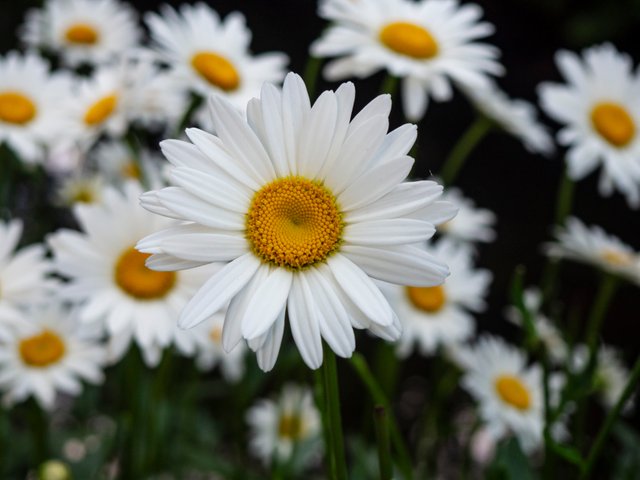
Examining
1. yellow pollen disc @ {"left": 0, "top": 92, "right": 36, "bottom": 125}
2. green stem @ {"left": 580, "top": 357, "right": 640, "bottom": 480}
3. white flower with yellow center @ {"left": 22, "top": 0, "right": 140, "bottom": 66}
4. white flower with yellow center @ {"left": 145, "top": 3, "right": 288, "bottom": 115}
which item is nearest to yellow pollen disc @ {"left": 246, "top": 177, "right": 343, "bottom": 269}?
green stem @ {"left": 580, "top": 357, "right": 640, "bottom": 480}

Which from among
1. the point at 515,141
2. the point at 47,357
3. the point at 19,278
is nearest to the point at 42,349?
the point at 47,357

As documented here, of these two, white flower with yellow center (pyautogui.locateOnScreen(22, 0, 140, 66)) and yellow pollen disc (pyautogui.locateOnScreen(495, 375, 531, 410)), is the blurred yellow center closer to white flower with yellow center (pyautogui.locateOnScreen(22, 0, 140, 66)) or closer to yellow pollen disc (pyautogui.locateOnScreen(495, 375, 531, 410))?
white flower with yellow center (pyautogui.locateOnScreen(22, 0, 140, 66))

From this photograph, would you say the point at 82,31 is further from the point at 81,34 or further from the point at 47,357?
the point at 47,357

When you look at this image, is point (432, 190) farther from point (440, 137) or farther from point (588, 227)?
point (440, 137)

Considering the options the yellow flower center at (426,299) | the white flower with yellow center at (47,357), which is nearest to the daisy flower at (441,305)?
the yellow flower center at (426,299)

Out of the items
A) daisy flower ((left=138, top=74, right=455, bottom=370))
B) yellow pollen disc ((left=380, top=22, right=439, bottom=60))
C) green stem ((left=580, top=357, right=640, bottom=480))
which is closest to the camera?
daisy flower ((left=138, top=74, right=455, bottom=370))

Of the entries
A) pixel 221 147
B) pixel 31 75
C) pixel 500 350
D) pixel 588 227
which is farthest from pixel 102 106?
pixel 588 227
